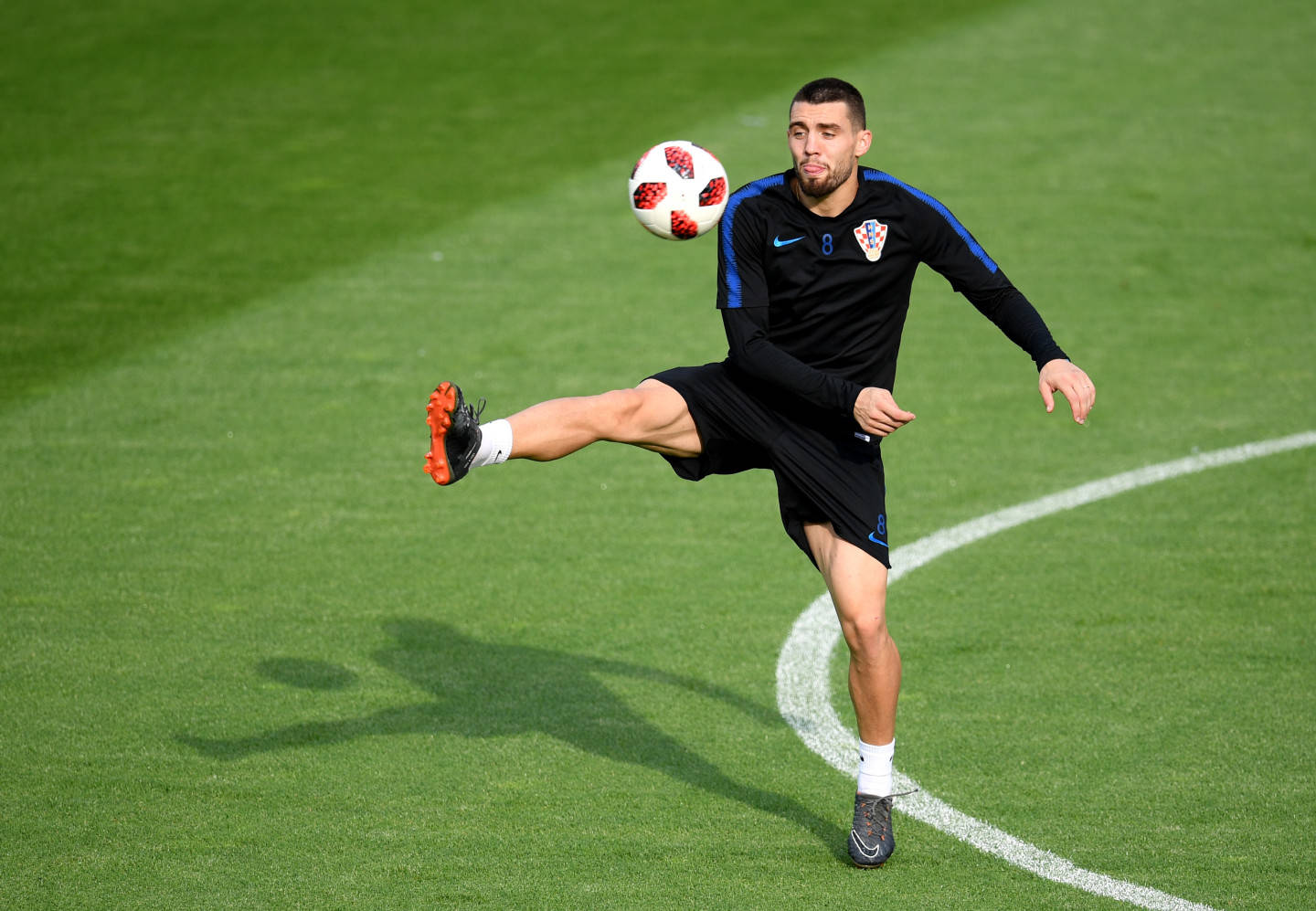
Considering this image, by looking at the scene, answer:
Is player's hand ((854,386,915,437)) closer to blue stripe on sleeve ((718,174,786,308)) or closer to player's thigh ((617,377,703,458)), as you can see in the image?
blue stripe on sleeve ((718,174,786,308))

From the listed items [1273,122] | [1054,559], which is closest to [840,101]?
[1054,559]

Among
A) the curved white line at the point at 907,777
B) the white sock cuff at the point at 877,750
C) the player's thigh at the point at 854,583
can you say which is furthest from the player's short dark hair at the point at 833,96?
the curved white line at the point at 907,777

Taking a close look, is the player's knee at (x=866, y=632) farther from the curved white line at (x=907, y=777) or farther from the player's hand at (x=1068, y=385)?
the player's hand at (x=1068, y=385)

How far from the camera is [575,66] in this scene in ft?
55.1

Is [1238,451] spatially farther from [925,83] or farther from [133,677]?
[925,83]

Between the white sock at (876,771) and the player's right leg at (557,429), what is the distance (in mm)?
1251

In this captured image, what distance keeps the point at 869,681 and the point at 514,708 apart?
5.77ft

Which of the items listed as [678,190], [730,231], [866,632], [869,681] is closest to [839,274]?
[730,231]

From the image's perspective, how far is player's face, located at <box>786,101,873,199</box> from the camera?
5.02m

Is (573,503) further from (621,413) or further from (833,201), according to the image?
(833,201)

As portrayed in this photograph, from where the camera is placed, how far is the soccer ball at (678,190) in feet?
18.6

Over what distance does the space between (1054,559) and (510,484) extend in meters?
3.14

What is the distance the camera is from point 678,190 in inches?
222

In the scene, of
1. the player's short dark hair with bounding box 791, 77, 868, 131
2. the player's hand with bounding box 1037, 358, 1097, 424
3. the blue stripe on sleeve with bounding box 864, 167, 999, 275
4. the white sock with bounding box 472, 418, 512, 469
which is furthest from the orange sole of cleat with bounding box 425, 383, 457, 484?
the player's hand with bounding box 1037, 358, 1097, 424
